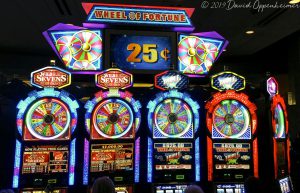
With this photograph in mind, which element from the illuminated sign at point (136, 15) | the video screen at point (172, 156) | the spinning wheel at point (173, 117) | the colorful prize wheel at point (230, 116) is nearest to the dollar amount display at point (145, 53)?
the illuminated sign at point (136, 15)

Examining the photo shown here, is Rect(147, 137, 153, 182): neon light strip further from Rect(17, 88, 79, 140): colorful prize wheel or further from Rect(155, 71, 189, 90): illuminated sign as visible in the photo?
Rect(17, 88, 79, 140): colorful prize wheel

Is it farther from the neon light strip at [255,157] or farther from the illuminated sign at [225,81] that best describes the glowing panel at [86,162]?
the neon light strip at [255,157]

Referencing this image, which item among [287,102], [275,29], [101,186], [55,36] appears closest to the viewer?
[101,186]

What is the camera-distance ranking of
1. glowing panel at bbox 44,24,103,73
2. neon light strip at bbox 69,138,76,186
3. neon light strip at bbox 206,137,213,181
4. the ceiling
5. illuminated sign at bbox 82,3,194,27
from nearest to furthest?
neon light strip at bbox 69,138,76,186
neon light strip at bbox 206,137,213,181
glowing panel at bbox 44,24,103,73
illuminated sign at bbox 82,3,194,27
the ceiling

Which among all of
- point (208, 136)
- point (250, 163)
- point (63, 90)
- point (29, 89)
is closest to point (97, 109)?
point (63, 90)

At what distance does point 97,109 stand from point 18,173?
53.5 inches

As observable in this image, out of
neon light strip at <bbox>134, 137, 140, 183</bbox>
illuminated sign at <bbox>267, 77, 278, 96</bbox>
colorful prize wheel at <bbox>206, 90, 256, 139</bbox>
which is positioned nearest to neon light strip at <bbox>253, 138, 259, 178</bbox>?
colorful prize wheel at <bbox>206, 90, 256, 139</bbox>

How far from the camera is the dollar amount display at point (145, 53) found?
5.98 meters

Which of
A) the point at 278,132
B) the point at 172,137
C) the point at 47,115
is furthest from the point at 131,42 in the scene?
the point at 278,132

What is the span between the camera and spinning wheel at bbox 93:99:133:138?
4.89m

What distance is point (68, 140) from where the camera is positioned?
15.6ft

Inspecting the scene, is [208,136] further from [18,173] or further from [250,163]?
[18,173]

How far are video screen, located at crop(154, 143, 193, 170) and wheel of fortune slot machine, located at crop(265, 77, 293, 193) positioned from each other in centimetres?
136

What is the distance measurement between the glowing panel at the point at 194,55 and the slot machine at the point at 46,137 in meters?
2.19
